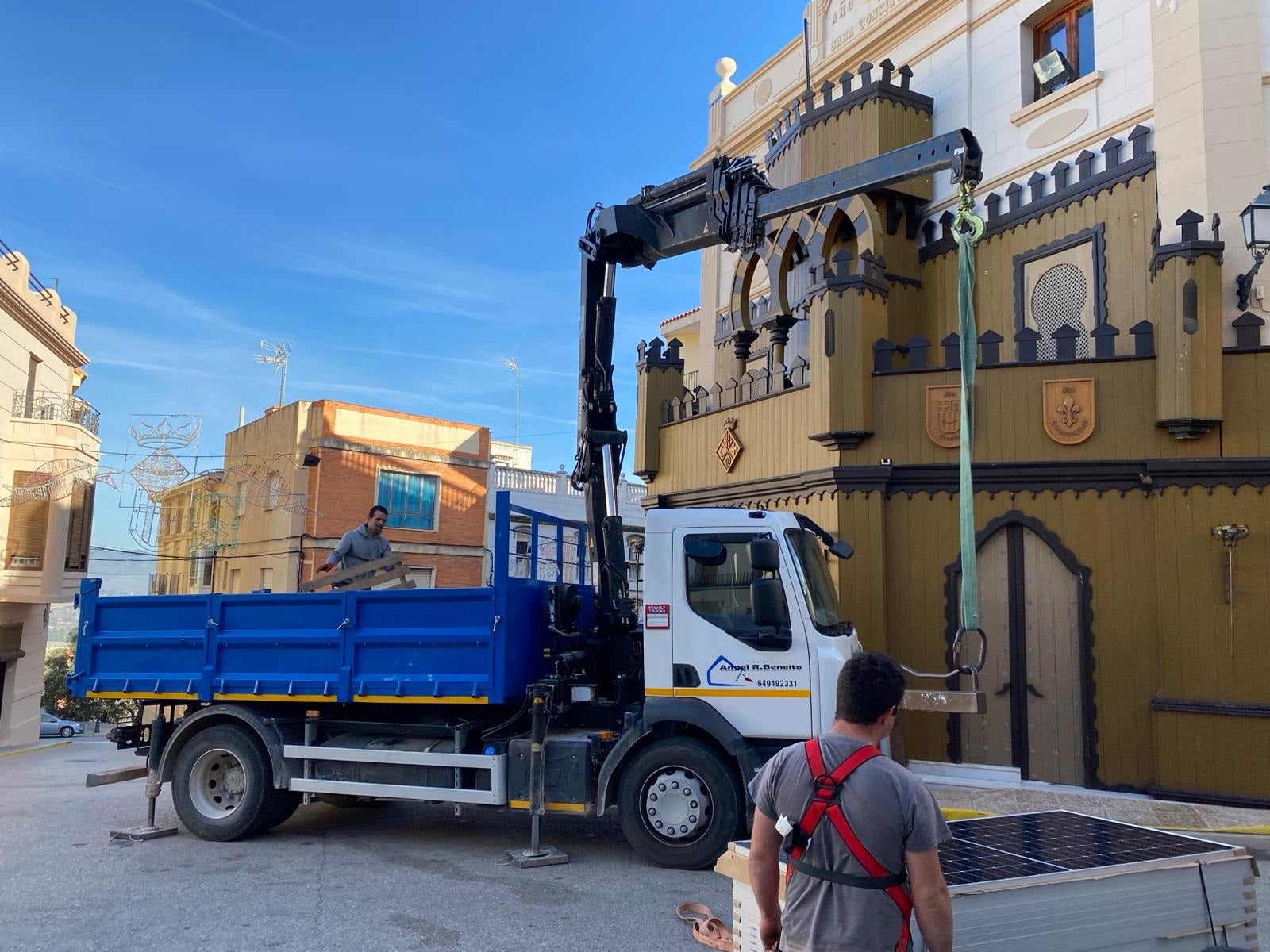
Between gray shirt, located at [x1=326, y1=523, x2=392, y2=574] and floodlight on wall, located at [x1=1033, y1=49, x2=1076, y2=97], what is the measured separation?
9.90 metres

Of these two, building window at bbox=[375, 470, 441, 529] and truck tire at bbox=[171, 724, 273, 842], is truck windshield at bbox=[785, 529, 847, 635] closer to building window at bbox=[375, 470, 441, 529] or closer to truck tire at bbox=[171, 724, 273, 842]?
truck tire at bbox=[171, 724, 273, 842]

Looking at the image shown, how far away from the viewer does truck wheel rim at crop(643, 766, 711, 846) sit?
7055mm

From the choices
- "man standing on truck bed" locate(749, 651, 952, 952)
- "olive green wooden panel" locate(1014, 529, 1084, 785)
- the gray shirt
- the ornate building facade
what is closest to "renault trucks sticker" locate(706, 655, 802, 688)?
the gray shirt

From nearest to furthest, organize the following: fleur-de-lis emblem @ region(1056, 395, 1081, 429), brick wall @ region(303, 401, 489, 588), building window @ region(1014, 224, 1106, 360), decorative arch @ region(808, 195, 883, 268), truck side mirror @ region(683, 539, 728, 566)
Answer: truck side mirror @ region(683, 539, 728, 566) → fleur-de-lis emblem @ region(1056, 395, 1081, 429) → building window @ region(1014, 224, 1106, 360) → decorative arch @ region(808, 195, 883, 268) → brick wall @ region(303, 401, 489, 588)

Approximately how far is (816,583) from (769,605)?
56 centimetres

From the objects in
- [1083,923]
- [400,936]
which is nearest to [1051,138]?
[1083,923]

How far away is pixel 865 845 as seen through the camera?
2.86 metres

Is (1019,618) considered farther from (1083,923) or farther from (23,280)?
(23,280)

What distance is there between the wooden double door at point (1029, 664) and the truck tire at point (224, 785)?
6.69 meters

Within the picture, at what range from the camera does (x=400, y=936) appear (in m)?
5.67

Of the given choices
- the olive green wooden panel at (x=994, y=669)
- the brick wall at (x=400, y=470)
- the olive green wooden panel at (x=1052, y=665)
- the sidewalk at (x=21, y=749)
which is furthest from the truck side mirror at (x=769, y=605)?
the brick wall at (x=400, y=470)

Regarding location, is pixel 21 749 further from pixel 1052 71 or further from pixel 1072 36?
pixel 1072 36

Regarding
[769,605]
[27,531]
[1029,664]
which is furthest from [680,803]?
[27,531]

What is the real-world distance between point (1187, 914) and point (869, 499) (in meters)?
6.39
